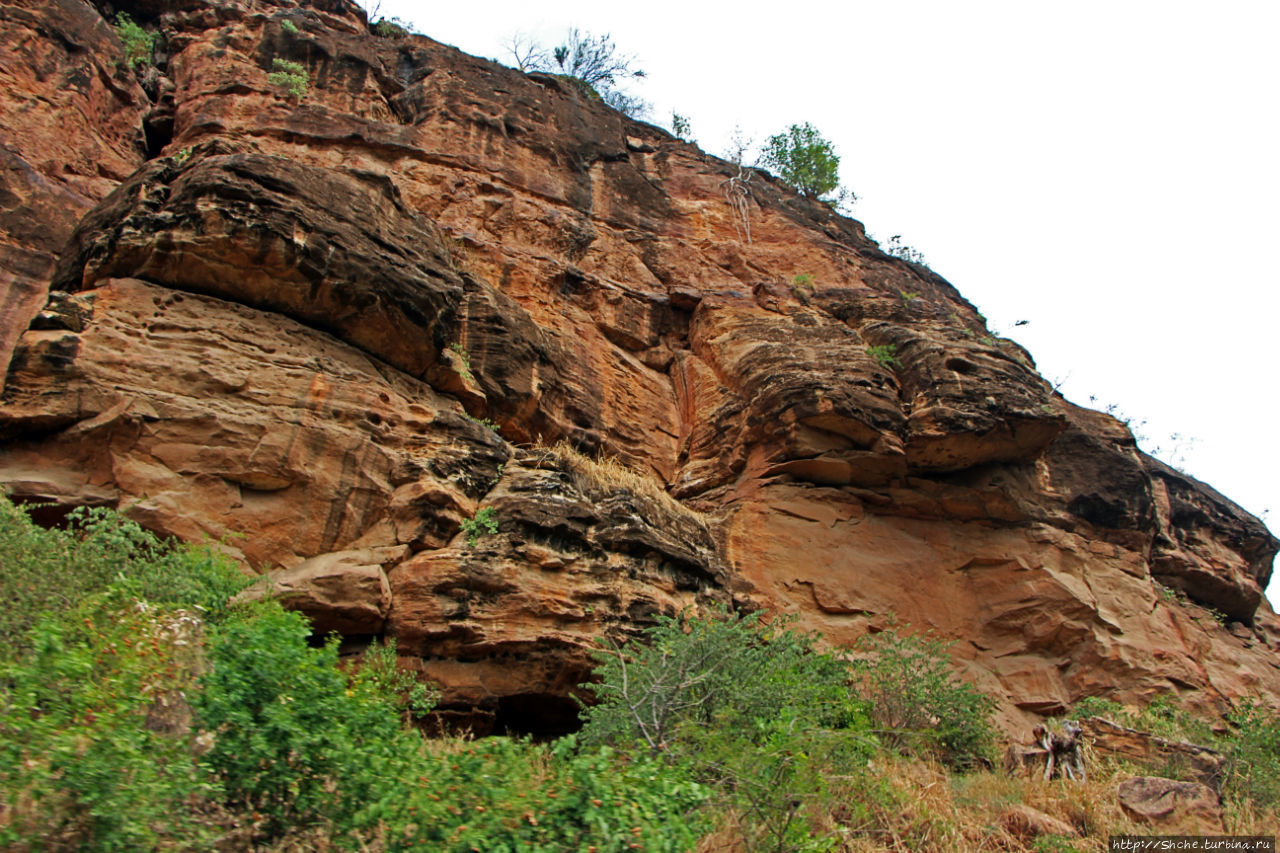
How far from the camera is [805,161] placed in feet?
81.7

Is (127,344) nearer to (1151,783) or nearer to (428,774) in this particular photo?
(428,774)

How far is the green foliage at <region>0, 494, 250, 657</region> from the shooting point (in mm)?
5922

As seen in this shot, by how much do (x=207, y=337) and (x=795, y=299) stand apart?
10.5 m

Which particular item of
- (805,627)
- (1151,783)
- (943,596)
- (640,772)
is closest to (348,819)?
(640,772)

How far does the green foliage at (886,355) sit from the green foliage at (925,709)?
505 centimetres

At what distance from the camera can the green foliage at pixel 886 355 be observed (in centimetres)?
1423

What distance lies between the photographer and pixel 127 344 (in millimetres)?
8859

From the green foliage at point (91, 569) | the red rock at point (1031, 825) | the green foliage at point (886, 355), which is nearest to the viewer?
the green foliage at point (91, 569)

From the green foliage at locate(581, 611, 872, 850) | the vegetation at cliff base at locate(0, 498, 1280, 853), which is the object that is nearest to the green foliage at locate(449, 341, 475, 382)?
the vegetation at cliff base at locate(0, 498, 1280, 853)

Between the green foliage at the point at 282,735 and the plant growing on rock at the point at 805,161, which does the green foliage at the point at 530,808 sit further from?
A: the plant growing on rock at the point at 805,161

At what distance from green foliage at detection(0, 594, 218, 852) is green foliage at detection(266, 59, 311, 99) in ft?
41.6

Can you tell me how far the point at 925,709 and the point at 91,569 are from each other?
8.57 meters

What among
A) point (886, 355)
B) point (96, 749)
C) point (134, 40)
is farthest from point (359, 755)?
point (134, 40)

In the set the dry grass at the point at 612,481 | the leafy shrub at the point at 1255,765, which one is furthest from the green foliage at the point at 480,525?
the leafy shrub at the point at 1255,765
